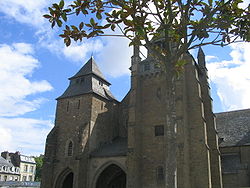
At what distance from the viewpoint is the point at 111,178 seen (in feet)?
89.7

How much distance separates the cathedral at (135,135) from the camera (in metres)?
21.9

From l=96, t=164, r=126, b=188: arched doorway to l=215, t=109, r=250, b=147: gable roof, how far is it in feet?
36.2

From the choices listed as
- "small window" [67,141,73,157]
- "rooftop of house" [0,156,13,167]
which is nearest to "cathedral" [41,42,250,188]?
"small window" [67,141,73,157]

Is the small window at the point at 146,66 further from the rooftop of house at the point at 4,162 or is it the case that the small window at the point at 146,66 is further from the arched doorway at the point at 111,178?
the rooftop of house at the point at 4,162

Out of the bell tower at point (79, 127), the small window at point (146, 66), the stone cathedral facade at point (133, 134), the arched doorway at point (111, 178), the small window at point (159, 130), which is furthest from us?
the small window at point (146, 66)

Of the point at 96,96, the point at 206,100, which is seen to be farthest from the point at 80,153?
the point at 206,100

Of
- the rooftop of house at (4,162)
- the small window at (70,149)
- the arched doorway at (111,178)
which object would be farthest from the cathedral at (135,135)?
the rooftop of house at (4,162)

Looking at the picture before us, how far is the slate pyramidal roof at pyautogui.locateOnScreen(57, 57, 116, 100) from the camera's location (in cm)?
2966

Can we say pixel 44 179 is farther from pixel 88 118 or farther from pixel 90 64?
pixel 90 64

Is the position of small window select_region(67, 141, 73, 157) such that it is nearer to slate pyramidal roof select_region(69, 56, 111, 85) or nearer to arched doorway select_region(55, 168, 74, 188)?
arched doorway select_region(55, 168, 74, 188)

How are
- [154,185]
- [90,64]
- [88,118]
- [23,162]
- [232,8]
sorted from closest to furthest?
[232,8] → [154,185] → [88,118] → [90,64] → [23,162]

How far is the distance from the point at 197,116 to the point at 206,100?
3.70 metres

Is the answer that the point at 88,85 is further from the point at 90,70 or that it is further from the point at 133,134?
the point at 133,134

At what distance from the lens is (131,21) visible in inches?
272
